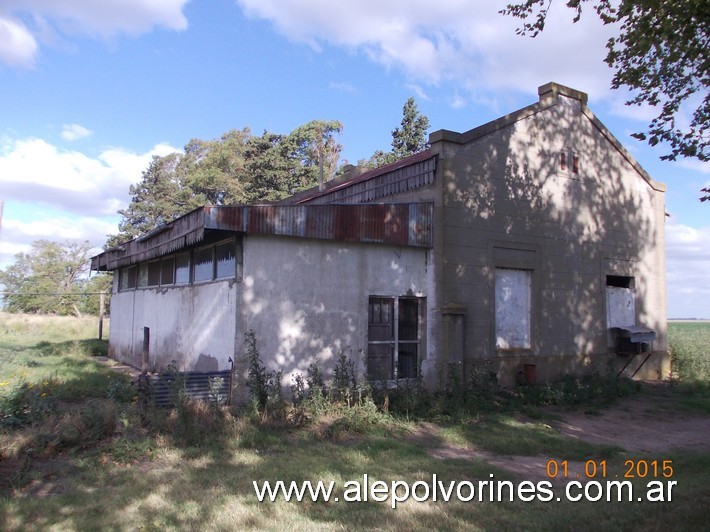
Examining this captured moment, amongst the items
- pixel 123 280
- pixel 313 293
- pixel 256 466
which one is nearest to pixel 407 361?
pixel 313 293

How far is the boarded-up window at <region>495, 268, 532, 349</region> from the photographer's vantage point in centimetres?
1301

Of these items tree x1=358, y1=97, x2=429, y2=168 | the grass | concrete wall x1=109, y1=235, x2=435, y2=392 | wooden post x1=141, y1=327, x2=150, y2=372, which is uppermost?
tree x1=358, y1=97, x2=429, y2=168

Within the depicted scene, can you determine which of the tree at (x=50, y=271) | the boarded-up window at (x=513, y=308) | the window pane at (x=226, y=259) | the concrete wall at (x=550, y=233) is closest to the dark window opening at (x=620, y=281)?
the concrete wall at (x=550, y=233)

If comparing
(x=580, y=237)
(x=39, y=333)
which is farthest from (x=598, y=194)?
(x=39, y=333)

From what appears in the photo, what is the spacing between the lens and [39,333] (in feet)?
95.5

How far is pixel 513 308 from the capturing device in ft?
43.6

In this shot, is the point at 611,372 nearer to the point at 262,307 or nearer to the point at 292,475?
the point at 262,307

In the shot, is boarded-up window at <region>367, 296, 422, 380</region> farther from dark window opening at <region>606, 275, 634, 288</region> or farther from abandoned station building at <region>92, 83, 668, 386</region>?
dark window opening at <region>606, 275, 634, 288</region>

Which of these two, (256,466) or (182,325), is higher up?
(182,325)

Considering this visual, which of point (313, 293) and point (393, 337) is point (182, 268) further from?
point (393, 337)

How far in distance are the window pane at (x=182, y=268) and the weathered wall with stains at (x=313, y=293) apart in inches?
141

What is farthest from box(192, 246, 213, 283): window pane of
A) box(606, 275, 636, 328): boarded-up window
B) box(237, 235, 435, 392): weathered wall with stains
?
box(606, 275, 636, 328): boarded-up window

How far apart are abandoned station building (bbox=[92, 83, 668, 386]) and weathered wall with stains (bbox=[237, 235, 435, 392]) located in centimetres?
3

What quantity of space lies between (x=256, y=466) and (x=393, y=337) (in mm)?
5526
